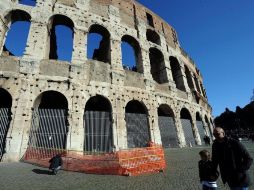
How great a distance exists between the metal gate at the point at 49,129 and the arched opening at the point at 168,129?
6376 millimetres

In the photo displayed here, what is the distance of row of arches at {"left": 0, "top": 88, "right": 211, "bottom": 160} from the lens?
9555 millimetres

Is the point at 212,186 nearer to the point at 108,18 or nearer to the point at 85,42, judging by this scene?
the point at 85,42

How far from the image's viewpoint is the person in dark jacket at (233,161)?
2.33m

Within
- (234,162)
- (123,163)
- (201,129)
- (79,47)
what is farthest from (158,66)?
(234,162)

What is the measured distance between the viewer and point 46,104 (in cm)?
1115

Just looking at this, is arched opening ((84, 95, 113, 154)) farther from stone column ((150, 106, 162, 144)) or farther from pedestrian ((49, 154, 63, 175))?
pedestrian ((49, 154, 63, 175))

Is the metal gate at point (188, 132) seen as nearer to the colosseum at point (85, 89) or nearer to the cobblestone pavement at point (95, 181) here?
the colosseum at point (85, 89)

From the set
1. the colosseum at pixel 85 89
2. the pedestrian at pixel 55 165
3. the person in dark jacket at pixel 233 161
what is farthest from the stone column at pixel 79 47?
the person in dark jacket at pixel 233 161

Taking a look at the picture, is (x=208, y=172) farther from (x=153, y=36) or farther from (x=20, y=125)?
(x=153, y=36)

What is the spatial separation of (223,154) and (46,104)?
10.4m

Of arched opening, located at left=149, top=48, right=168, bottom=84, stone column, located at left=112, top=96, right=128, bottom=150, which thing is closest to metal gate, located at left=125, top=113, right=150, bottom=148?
stone column, located at left=112, top=96, right=128, bottom=150

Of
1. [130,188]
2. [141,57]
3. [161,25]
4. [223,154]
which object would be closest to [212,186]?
[223,154]

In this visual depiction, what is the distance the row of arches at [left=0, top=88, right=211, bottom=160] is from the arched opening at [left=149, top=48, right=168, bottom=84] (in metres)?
2.72

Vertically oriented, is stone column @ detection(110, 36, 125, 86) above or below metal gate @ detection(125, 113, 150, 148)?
above
